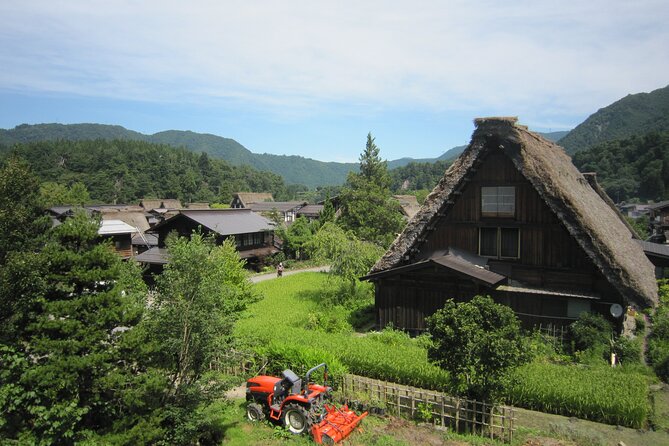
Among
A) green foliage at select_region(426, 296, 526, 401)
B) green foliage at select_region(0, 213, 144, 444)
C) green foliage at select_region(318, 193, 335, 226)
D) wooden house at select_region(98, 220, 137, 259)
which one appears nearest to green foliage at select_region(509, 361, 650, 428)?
green foliage at select_region(426, 296, 526, 401)

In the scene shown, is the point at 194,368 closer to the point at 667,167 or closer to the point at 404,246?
the point at 404,246

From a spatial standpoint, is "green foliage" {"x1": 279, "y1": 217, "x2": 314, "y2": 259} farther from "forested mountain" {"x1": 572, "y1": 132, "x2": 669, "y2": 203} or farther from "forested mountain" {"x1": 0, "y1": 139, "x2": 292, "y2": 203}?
"forested mountain" {"x1": 572, "y1": 132, "x2": 669, "y2": 203}

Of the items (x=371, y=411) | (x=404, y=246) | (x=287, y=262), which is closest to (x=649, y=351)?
(x=404, y=246)

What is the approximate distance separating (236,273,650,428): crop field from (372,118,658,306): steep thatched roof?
3.27m

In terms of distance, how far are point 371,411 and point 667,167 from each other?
97826 millimetres

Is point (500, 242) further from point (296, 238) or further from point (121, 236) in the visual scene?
point (121, 236)

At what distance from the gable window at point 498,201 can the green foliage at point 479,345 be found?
7986 millimetres

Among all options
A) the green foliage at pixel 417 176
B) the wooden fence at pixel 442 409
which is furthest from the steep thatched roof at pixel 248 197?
the wooden fence at pixel 442 409

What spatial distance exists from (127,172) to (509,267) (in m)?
111

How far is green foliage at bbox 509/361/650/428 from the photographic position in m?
10.1

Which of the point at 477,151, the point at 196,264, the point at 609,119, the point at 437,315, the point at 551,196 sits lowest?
the point at 437,315

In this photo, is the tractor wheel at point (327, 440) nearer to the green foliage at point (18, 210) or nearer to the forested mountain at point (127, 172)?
the green foliage at point (18, 210)

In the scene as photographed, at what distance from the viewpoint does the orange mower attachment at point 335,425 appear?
959 centimetres

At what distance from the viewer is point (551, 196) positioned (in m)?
15.5
